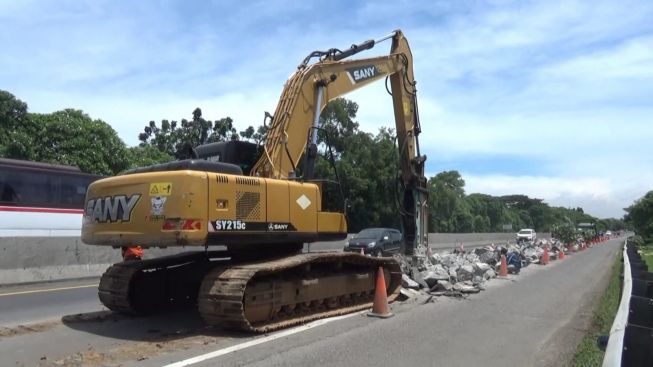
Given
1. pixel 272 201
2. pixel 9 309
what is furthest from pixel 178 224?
pixel 9 309

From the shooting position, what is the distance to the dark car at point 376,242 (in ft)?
79.1

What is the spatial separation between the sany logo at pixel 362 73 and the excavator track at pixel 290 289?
382 cm

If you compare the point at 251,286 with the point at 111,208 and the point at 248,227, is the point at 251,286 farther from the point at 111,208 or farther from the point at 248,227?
the point at 111,208

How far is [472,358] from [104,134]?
3646 centimetres

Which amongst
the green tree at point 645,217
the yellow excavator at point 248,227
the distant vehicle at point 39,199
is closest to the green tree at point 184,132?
the distant vehicle at point 39,199

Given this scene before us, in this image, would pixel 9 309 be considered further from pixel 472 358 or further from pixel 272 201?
pixel 472 358

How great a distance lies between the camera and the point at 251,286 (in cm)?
784

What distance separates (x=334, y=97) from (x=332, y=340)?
5445mm

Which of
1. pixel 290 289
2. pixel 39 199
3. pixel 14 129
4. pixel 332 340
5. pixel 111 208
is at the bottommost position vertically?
pixel 332 340

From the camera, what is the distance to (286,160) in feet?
32.4

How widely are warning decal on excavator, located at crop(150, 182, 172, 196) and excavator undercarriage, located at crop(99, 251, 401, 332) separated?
4.22 feet

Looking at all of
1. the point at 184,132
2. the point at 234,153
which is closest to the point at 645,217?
the point at 184,132

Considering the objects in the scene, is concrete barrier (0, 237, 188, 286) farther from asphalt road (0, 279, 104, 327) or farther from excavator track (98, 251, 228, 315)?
excavator track (98, 251, 228, 315)

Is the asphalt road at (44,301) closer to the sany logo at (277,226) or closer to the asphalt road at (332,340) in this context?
the asphalt road at (332,340)
